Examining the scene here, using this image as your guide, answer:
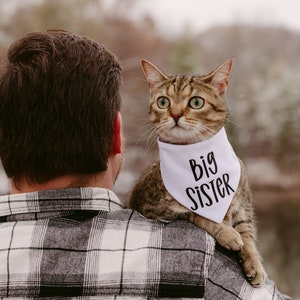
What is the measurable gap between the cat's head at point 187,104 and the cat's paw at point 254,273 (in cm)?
29

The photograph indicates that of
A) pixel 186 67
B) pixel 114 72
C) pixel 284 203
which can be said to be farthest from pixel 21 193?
pixel 186 67

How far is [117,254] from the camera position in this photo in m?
0.92

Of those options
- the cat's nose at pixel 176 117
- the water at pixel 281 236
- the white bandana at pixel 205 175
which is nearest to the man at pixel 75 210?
the white bandana at pixel 205 175

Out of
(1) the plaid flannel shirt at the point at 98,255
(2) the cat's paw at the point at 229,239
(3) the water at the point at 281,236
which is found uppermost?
(1) the plaid flannel shirt at the point at 98,255

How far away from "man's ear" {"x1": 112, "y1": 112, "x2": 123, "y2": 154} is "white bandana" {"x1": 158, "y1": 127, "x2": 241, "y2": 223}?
5.8 inches

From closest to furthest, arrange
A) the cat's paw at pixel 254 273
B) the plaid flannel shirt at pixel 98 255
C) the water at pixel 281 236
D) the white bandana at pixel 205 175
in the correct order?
the plaid flannel shirt at pixel 98 255 < the cat's paw at pixel 254 273 < the white bandana at pixel 205 175 < the water at pixel 281 236

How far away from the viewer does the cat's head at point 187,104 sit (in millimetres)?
1213

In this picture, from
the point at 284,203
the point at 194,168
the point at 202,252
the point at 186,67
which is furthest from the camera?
the point at 186,67

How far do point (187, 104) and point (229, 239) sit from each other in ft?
1.12

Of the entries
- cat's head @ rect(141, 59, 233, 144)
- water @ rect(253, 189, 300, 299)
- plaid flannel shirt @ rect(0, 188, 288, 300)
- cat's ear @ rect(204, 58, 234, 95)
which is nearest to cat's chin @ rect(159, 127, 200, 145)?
cat's head @ rect(141, 59, 233, 144)

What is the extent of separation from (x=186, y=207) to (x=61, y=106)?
36 centimetres

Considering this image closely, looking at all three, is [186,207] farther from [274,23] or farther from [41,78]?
[274,23]

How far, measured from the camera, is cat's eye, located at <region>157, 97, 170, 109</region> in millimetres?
1272

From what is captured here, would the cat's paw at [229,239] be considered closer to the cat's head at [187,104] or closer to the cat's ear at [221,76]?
the cat's head at [187,104]
